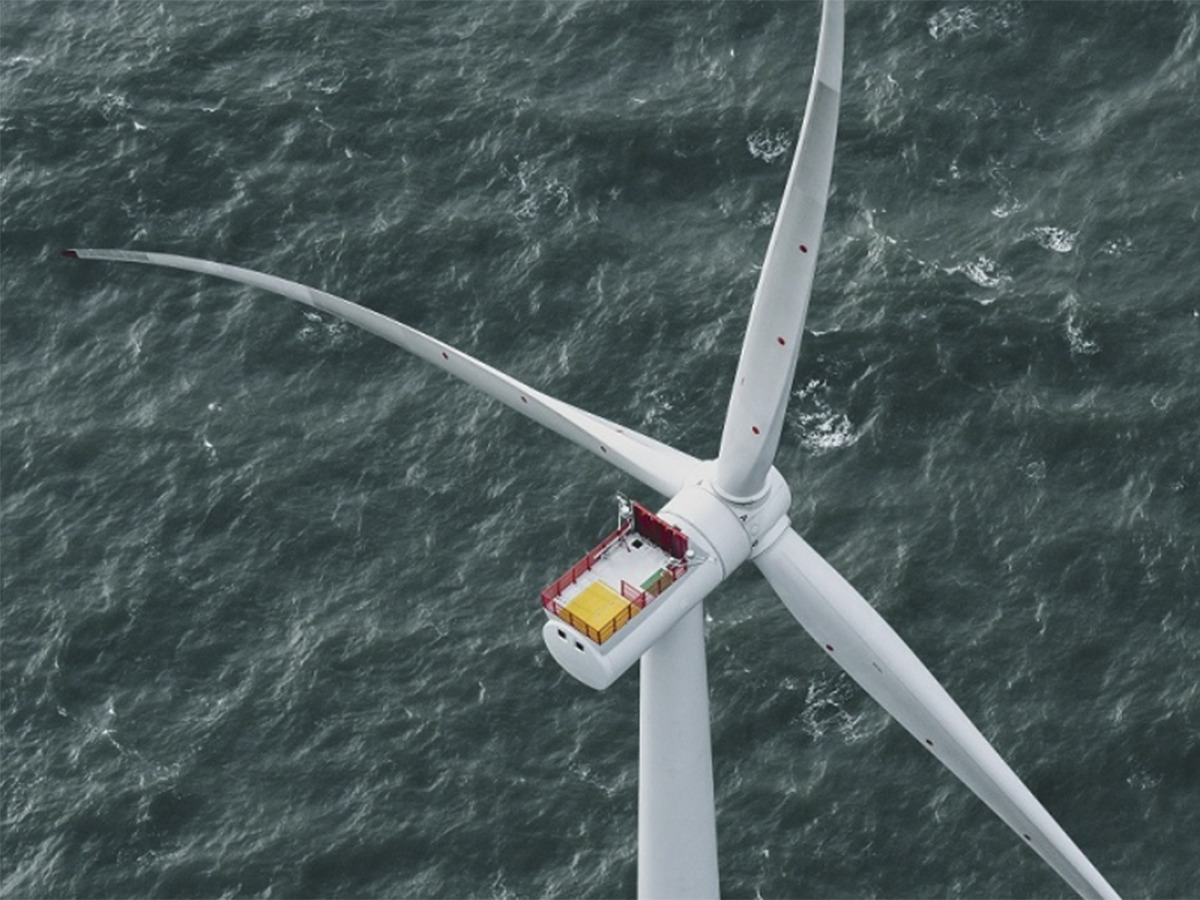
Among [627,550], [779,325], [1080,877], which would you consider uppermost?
[779,325]

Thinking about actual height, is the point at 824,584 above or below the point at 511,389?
below

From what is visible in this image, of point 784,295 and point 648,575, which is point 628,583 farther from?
point 784,295

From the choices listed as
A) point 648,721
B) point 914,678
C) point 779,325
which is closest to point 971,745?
point 914,678

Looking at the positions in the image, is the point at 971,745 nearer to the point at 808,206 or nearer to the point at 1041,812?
the point at 1041,812

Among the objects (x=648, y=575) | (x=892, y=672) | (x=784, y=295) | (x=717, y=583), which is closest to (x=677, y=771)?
(x=717, y=583)

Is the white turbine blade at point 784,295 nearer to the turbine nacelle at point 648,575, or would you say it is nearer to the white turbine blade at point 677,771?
the turbine nacelle at point 648,575

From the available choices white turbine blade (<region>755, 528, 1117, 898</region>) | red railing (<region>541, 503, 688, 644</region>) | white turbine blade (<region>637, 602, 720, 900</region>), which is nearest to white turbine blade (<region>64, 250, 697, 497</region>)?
red railing (<region>541, 503, 688, 644</region>)

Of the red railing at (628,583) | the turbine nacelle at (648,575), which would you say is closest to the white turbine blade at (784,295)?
the turbine nacelle at (648,575)
